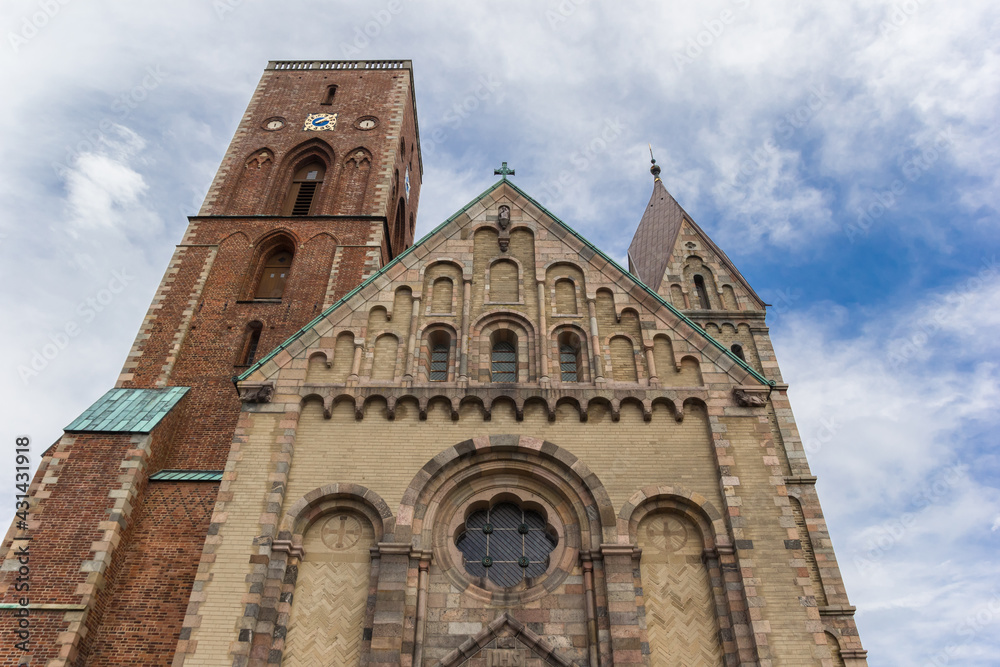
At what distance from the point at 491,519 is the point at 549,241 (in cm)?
656

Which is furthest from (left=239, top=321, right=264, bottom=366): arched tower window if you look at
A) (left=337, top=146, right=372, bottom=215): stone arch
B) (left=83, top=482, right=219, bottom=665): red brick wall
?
(left=337, top=146, right=372, bottom=215): stone arch

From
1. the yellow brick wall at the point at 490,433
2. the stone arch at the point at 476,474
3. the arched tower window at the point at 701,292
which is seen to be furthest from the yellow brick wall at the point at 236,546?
the arched tower window at the point at 701,292

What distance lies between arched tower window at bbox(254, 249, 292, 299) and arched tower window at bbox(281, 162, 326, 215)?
8.79 feet

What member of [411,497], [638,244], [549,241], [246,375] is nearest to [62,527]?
[246,375]

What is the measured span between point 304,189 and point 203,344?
8688mm

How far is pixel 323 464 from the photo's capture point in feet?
42.0

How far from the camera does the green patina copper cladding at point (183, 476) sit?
14979mm

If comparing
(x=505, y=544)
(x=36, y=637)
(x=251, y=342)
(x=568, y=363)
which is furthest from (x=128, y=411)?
(x=568, y=363)

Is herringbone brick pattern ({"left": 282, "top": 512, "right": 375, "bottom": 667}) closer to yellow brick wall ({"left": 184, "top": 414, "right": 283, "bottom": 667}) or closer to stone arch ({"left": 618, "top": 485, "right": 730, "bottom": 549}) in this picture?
yellow brick wall ({"left": 184, "top": 414, "right": 283, "bottom": 667})

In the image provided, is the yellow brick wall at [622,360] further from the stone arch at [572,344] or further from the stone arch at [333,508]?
the stone arch at [333,508]

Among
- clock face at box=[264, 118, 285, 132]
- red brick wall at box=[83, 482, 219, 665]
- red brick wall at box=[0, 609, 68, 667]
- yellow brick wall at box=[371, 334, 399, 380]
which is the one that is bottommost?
red brick wall at box=[0, 609, 68, 667]

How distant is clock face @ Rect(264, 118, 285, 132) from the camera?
27.4 meters

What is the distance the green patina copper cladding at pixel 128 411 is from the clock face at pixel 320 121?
44.3ft

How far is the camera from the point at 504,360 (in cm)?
1456
